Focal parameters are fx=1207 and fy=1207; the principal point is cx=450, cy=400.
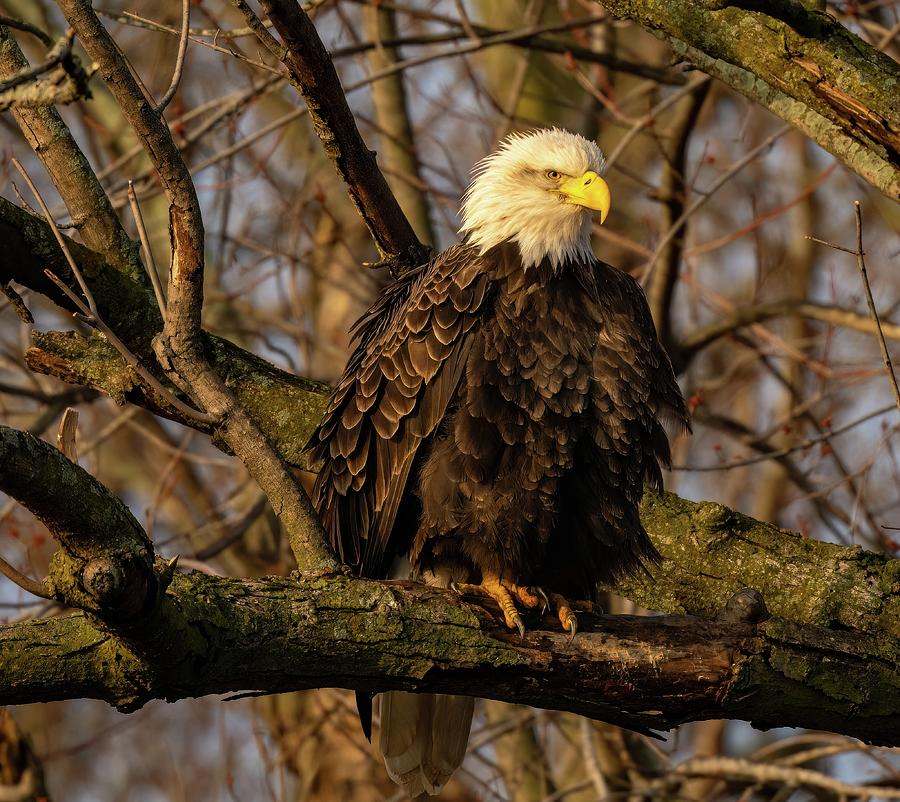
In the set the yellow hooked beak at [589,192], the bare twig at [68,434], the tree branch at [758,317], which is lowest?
the bare twig at [68,434]

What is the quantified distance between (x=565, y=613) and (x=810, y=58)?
75.0 inches

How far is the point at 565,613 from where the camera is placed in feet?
13.3

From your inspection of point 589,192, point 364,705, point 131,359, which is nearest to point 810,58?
point 589,192

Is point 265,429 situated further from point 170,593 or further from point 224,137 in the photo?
point 224,137

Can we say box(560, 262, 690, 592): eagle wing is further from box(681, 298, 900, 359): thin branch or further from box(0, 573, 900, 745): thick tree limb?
box(681, 298, 900, 359): thin branch

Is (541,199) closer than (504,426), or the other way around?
(504,426)

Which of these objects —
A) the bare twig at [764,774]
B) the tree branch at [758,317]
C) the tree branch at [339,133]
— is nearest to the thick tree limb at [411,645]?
the bare twig at [764,774]

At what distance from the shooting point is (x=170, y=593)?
3086mm

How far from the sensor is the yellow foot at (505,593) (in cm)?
381

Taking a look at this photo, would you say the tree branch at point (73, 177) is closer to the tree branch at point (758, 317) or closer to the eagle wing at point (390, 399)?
the eagle wing at point (390, 399)

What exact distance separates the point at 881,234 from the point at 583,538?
7956mm

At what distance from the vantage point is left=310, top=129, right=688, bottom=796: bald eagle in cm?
423

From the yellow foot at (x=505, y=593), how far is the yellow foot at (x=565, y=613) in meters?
0.06

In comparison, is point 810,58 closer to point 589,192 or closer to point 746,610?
point 589,192
